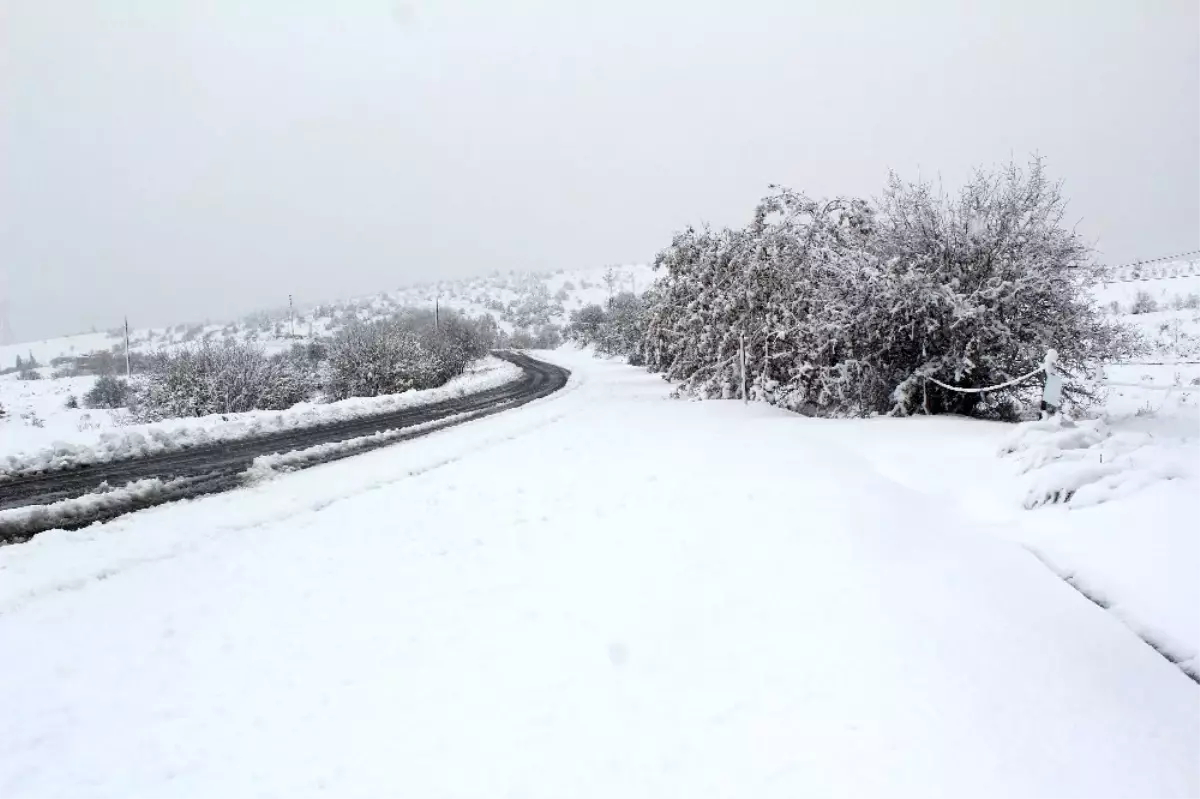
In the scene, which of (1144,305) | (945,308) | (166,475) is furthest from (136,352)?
(1144,305)

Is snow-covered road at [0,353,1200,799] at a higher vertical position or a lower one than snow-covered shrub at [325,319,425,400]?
higher

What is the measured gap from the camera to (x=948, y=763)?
3.05 metres

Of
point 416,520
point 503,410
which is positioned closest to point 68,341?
point 503,410

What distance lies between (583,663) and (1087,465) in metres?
5.48

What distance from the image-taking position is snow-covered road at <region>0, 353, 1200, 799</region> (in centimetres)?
314

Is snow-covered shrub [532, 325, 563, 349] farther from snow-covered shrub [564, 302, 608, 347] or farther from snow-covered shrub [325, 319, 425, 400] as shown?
snow-covered shrub [325, 319, 425, 400]

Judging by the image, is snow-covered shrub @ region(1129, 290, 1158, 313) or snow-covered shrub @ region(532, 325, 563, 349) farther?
snow-covered shrub @ region(532, 325, 563, 349)

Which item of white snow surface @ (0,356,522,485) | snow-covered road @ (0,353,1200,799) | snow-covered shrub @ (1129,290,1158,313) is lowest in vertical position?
white snow surface @ (0,356,522,485)

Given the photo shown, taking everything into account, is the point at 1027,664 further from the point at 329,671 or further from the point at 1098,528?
the point at 329,671

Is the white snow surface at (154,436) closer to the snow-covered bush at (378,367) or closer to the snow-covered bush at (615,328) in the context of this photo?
the snow-covered bush at (378,367)

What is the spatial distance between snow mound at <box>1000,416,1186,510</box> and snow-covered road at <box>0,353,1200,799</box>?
999mm

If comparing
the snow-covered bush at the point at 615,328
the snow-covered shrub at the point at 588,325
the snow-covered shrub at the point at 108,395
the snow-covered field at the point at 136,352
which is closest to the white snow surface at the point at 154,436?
the snow-covered field at the point at 136,352

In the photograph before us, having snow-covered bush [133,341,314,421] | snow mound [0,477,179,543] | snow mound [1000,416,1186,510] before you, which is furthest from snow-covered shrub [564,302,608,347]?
snow mound [1000,416,1186,510]

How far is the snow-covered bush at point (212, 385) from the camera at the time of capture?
2719cm
